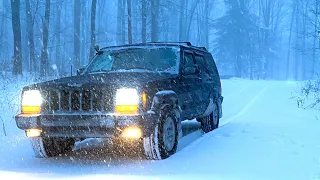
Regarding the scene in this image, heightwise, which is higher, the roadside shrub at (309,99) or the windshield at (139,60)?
the windshield at (139,60)

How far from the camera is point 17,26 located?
20594 mm

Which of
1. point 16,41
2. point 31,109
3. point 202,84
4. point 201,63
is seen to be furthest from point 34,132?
point 16,41

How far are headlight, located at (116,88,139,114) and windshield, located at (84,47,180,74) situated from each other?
1406 millimetres

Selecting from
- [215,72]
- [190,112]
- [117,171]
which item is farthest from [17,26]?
[117,171]

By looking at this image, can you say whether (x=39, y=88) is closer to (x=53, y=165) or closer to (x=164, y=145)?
(x=53, y=165)

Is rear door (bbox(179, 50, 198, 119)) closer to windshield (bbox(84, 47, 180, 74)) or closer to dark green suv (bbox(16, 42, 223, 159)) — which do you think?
dark green suv (bbox(16, 42, 223, 159))

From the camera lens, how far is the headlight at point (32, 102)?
5.29m

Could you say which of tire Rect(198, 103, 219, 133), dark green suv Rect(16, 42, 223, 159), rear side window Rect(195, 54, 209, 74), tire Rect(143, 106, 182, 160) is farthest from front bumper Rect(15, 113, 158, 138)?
tire Rect(198, 103, 219, 133)

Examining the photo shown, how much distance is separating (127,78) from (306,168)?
274 centimetres

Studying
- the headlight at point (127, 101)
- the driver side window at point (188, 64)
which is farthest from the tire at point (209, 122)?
the headlight at point (127, 101)

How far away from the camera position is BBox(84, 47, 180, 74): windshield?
21.2 ft

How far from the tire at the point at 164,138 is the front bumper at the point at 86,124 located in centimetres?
21

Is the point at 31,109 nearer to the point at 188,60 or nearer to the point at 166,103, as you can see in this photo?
the point at 166,103

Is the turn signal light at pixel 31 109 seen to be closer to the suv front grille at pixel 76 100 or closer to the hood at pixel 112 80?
the suv front grille at pixel 76 100
